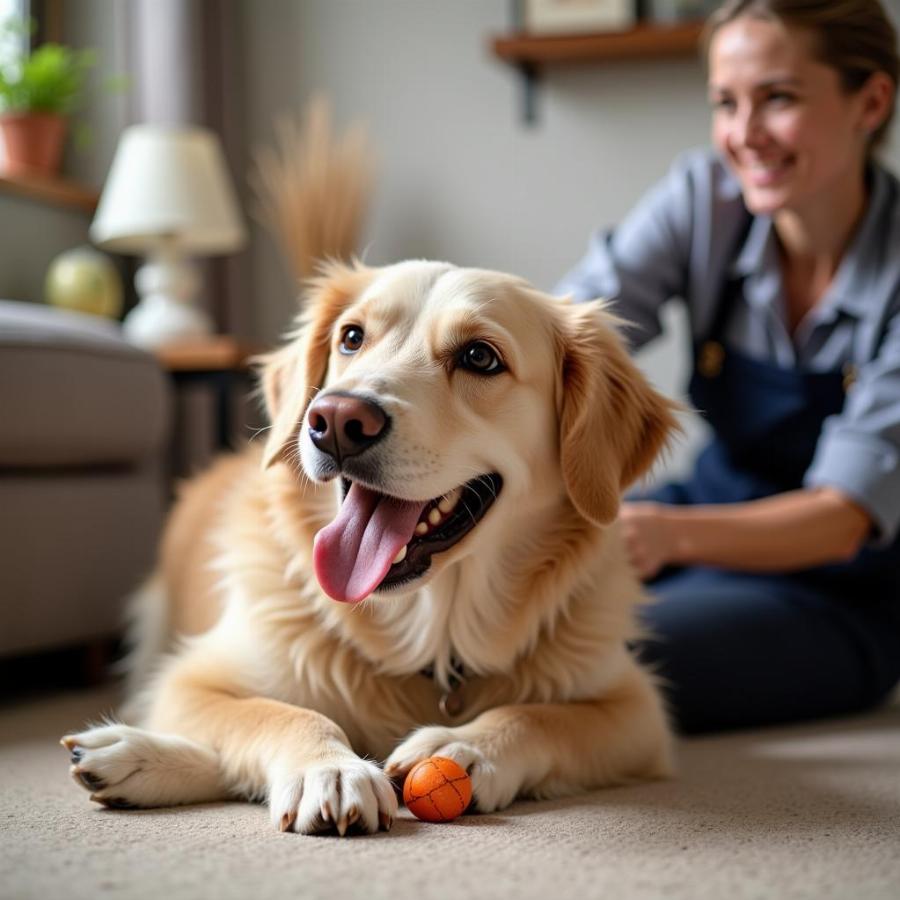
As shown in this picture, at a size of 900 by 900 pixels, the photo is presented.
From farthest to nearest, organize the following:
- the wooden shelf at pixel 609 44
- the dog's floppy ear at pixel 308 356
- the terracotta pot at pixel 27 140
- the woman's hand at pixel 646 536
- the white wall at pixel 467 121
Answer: the white wall at pixel 467 121, the wooden shelf at pixel 609 44, the terracotta pot at pixel 27 140, the woman's hand at pixel 646 536, the dog's floppy ear at pixel 308 356

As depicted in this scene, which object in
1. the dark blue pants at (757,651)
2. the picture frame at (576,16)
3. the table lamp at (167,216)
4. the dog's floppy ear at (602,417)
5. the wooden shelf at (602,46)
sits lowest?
the dark blue pants at (757,651)

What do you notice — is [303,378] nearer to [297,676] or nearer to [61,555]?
[297,676]

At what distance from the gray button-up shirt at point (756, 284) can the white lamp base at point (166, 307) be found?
61.1 inches

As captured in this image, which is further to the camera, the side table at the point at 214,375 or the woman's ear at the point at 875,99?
the side table at the point at 214,375

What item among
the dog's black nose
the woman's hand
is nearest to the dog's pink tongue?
the dog's black nose

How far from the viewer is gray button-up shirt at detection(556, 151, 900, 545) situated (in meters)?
2.06

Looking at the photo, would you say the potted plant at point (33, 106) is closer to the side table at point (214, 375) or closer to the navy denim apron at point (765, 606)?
the side table at point (214, 375)

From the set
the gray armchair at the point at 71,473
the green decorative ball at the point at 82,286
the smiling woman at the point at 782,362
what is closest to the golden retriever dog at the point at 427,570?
the smiling woman at the point at 782,362

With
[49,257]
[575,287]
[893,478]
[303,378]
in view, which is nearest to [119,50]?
[49,257]

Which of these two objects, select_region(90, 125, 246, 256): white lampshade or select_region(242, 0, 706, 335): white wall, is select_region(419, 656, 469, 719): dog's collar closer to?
select_region(90, 125, 246, 256): white lampshade

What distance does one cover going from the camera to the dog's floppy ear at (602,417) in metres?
1.52

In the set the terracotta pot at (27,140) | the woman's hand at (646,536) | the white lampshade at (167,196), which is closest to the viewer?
the woman's hand at (646,536)

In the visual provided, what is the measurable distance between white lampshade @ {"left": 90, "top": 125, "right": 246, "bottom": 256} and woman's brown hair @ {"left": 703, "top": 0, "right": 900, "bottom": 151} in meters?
1.89

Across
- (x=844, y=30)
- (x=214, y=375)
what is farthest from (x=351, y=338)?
(x=214, y=375)
